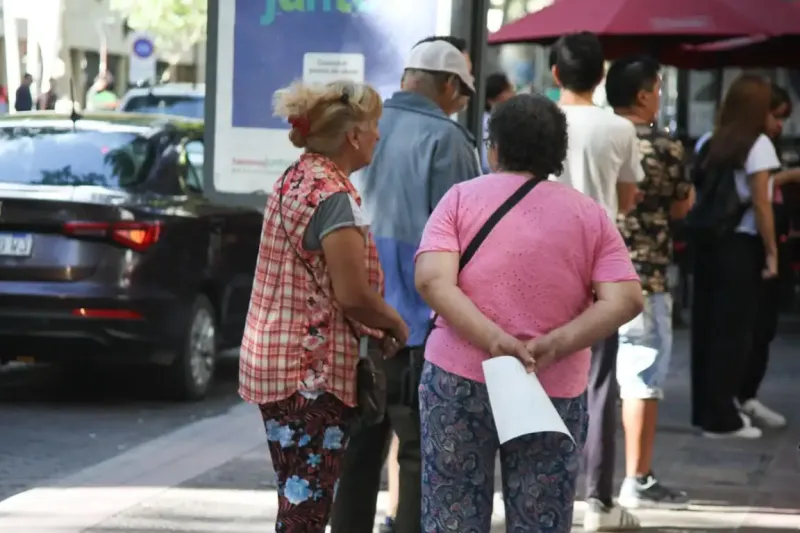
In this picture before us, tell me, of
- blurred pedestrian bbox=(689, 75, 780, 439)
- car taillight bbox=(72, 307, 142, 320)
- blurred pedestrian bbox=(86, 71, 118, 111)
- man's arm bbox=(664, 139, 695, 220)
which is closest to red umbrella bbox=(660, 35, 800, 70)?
blurred pedestrian bbox=(689, 75, 780, 439)

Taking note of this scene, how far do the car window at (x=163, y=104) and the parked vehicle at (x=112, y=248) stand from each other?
806 centimetres

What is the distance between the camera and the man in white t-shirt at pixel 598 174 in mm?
6734

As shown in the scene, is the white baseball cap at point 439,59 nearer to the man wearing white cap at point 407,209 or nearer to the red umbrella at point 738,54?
the man wearing white cap at point 407,209

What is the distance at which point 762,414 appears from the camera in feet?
32.0

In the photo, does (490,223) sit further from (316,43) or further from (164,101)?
(164,101)

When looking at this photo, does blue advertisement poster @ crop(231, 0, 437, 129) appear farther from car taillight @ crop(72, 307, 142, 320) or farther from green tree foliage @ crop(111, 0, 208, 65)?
green tree foliage @ crop(111, 0, 208, 65)

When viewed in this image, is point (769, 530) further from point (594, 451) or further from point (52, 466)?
point (52, 466)

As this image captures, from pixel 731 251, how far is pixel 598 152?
2.57 metres

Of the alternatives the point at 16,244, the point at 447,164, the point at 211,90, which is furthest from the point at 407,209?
the point at 16,244

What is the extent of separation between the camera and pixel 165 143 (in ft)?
34.1

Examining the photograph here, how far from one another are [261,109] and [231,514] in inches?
65.6

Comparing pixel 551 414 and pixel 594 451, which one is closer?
pixel 551 414

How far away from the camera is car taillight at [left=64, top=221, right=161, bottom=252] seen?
9.55 m

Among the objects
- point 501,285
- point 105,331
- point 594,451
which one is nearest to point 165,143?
point 105,331
